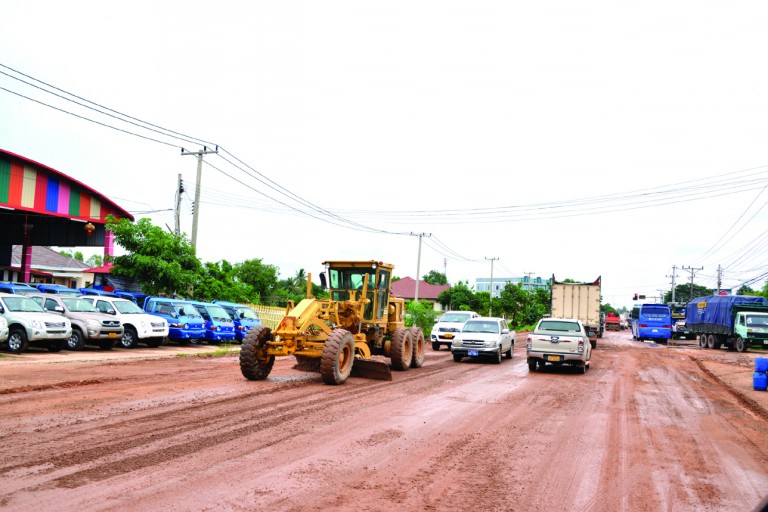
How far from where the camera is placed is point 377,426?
30.5 feet

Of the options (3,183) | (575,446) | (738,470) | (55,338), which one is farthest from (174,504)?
(3,183)

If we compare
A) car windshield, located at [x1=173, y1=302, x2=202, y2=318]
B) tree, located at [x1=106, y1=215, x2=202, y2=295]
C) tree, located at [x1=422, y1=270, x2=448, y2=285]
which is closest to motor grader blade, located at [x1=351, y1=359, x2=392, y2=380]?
car windshield, located at [x1=173, y1=302, x2=202, y2=318]

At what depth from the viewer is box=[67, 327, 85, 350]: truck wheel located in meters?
19.7

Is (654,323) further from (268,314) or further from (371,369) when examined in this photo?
(371,369)

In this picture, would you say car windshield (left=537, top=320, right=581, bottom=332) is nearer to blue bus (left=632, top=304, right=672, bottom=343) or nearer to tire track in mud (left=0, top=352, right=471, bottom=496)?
tire track in mud (left=0, top=352, right=471, bottom=496)

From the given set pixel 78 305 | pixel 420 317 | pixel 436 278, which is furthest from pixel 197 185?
pixel 436 278

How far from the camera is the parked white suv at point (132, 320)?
70.6ft

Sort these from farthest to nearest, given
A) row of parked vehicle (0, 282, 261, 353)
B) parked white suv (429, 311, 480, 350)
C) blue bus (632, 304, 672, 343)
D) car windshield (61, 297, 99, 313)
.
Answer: blue bus (632, 304, 672, 343), parked white suv (429, 311, 480, 350), car windshield (61, 297, 99, 313), row of parked vehicle (0, 282, 261, 353)

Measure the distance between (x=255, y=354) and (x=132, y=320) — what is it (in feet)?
33.1

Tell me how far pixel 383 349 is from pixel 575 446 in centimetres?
947

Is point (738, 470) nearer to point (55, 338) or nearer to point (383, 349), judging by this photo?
point (383, 349)

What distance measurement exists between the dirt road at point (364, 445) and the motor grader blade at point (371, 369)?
71cm

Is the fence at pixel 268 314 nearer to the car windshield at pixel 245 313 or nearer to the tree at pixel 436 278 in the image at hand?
the car windshield at pixel 245 313

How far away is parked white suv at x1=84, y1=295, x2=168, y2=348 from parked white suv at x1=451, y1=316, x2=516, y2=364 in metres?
11.0
